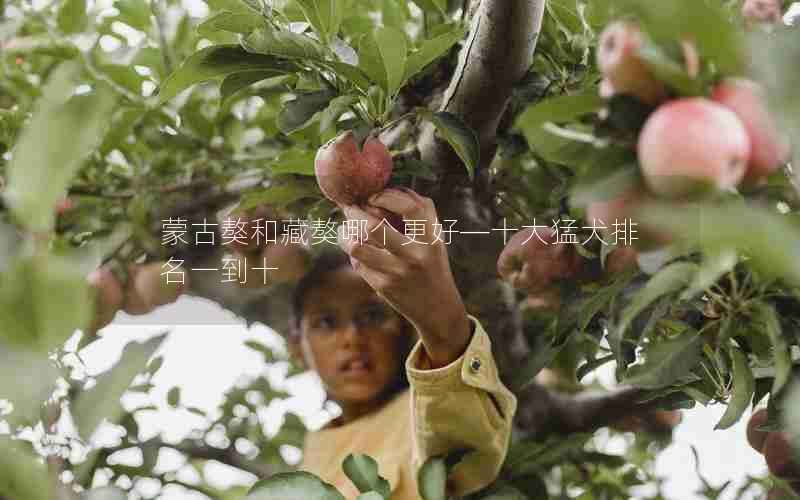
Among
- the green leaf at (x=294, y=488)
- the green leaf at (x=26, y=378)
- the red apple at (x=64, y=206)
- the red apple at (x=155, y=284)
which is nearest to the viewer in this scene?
the green leaf at (x=26, y=378)

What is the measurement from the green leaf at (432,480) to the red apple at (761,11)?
0.59 metres

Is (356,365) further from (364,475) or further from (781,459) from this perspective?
(781,459)

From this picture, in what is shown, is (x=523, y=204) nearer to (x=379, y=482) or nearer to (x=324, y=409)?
(x=379, y=482)

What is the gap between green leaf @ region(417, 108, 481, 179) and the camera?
83 cm

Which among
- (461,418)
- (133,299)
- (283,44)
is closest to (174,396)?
(133,299)

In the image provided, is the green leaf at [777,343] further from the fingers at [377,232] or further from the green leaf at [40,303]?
the green leaf at [40,303]

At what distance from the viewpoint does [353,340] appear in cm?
156

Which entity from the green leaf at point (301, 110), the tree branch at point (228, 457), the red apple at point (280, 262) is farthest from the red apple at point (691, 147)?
the tree branch at point (228, 457)

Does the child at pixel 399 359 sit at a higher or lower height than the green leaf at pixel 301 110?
lower

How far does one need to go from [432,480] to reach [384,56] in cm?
49

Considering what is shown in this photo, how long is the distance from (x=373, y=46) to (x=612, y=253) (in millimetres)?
328

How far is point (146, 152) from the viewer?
1468mm

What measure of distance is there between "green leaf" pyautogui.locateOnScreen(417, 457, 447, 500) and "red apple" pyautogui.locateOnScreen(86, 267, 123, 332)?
23.7 inches

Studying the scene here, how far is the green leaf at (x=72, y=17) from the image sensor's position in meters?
1.37
